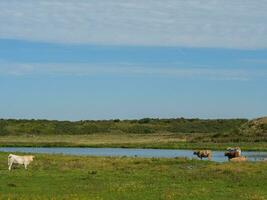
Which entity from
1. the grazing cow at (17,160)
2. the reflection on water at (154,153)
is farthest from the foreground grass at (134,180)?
the reflection on water at (154,153)

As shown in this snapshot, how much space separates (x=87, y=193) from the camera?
25.8 metres

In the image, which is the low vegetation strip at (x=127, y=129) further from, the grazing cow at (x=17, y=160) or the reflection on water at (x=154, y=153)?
the grazing cow at (x=17, y=160)

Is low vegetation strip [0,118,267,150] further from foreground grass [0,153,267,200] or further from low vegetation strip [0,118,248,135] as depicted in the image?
foreground grass [0,153,267,200]

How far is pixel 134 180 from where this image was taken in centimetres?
3102

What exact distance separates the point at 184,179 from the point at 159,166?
7.53 metres

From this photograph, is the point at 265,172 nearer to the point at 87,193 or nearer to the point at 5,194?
the point at 87,193

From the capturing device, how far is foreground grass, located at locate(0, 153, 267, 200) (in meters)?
25.6

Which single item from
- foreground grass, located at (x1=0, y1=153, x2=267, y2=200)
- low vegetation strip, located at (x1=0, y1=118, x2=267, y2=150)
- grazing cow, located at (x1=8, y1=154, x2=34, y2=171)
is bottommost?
foreground grass, located at (x1=0, y1=153, x2=267, y2=200)

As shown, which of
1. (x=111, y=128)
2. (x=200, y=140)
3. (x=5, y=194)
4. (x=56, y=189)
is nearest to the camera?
(x=5, y=194)

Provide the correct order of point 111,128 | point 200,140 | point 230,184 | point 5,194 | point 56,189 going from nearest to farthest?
1. point 5,194
2. point 56,189
3. point 230,184
4. point 200,140
5. point 111,128

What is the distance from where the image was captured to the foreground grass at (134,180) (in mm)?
25594

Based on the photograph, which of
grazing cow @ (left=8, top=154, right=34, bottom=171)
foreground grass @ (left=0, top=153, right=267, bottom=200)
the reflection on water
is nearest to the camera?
foreground grass @ (left=0, top=153, right=267, bottom=200)

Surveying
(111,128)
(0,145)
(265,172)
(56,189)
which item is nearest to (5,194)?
(56,189)

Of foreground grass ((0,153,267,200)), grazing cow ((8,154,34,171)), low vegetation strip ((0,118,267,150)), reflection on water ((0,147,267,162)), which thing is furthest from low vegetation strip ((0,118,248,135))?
grazing cow ((8,154,34,171))
